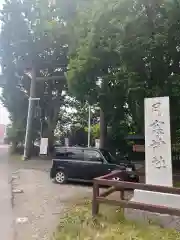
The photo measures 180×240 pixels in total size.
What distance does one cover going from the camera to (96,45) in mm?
12922

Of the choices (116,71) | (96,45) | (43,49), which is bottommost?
(116,71)

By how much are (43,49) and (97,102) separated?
11483 millimetres

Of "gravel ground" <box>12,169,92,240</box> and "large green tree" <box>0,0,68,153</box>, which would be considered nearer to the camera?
"gravel ground" <box>12,169,92,240</box>

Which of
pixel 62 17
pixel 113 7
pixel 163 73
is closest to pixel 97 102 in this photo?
pixel 163 73

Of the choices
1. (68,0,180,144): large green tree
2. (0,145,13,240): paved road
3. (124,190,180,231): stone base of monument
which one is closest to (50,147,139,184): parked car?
→ (0,145,13,240): paved road

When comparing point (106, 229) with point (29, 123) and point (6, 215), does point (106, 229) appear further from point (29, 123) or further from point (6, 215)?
point (29, 123)

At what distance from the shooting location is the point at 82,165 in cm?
1212

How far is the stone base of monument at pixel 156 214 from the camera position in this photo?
6.02 m

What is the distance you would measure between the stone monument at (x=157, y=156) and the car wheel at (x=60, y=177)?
588cm

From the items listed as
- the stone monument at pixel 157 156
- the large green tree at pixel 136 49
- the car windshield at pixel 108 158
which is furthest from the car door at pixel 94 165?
the stone monument at pixel 157 156

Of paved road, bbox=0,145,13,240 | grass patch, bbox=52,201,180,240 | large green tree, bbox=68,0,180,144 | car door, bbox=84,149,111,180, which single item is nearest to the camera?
grass patch, bbox=52,201,180,240

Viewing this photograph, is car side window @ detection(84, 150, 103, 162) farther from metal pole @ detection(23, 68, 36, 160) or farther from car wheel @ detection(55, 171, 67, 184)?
metal pole @ detection(23, 68, 36, 160)

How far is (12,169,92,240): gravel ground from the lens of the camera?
606 cm

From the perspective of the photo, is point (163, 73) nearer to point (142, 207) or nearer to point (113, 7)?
point (113, 7)
